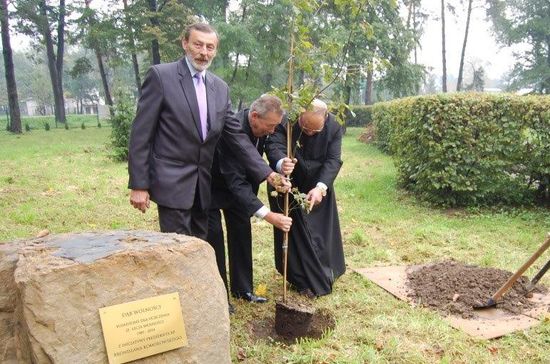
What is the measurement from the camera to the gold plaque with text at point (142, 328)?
7.09 feet

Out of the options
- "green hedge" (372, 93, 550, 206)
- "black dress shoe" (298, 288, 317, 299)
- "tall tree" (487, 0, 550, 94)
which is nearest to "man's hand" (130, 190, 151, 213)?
"black dress shoe" (298, 288, 317, 299)

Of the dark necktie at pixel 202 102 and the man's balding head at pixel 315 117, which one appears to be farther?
the man's balding head at pixel 315 117

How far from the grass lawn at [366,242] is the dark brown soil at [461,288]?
0.77ft

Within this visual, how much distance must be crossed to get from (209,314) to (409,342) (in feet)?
4.85

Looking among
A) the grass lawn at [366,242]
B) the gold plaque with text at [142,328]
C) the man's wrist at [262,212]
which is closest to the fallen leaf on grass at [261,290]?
the grass lawn at [366,242]

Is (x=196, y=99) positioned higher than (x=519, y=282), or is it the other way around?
(x=196, y=99)

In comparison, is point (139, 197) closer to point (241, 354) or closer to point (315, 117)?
point (241, 354)

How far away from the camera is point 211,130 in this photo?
315cm

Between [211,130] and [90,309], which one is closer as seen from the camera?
[90,309]

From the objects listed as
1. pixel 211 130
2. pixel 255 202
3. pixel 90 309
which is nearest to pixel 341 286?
pixel 255 202

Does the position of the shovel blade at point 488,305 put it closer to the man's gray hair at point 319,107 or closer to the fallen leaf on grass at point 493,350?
the fallen leaf on grass at point 493,350

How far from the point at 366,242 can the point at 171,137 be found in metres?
3.31

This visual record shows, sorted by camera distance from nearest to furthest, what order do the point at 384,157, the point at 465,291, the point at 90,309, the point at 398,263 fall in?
the point at 90,309 < the point at 465,291 < the point at 398,263 < the point at 384,157

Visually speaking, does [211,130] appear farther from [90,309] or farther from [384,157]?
[384,157]
